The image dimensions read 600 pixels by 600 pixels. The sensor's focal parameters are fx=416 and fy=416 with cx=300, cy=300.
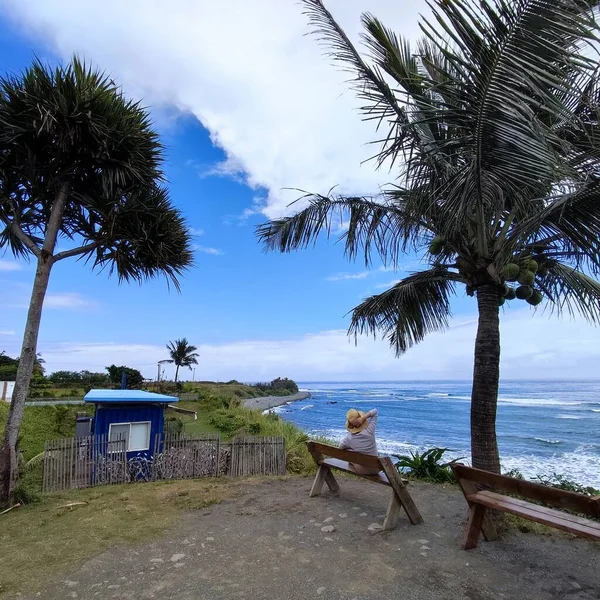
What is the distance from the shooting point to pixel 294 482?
7141 millimetres

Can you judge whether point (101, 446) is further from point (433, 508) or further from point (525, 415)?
point (525, 415)

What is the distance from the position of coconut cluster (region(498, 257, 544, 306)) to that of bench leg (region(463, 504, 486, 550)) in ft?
8.21

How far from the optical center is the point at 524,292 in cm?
528

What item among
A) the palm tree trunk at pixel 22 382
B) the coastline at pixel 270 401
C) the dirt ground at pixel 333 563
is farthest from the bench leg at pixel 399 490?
the coastline at pixel 270 401

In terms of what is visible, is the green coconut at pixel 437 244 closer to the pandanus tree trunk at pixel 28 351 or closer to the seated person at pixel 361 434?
the seated person at pixel 361 434

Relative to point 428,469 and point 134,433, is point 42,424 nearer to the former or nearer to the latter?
point 134,433

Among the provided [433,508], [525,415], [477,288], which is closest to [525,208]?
[477,288]

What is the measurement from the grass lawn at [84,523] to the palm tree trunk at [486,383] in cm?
371

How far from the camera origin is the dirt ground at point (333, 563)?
10.9 feet

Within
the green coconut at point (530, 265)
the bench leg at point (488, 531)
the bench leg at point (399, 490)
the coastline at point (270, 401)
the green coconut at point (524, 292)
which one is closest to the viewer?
the bench leg at point (488, 531)

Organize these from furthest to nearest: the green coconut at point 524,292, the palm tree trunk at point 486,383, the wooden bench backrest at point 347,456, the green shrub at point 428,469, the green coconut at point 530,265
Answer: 1. the green shrub at point 428,469
2. the green coconut at point 524,292
3. the green coconut at point 530,265
4. the palm tree trunk at point 486,383
5. the wooden bench backrest at point 347,456

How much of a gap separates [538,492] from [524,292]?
264 centimetres

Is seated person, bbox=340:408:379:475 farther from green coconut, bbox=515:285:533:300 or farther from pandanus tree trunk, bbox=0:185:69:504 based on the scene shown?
pandanus tree trunk, bbox=0:185:69:504

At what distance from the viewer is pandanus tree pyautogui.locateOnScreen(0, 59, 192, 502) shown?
5.87 m
